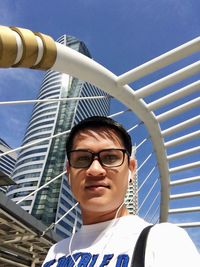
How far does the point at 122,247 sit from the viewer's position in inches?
48.9

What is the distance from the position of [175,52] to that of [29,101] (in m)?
2.82

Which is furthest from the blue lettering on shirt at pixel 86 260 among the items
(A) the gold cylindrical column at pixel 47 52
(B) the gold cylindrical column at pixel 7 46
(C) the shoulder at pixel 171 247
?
(A) the gold cylindrical column at pixel 47 52

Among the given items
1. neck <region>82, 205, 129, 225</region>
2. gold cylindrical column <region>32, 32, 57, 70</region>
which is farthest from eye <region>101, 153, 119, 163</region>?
gold cylindrical column <region>32, 32, 57, 70</region>

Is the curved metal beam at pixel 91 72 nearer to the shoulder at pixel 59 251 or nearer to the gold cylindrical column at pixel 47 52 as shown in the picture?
the gold cylindrical column at pixel 47 52

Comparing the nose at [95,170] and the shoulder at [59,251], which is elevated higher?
the nose at [95,170]

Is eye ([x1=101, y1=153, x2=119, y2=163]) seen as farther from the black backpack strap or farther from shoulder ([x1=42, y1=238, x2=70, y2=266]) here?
shoulder ([x1=42, y1=238, x2=70, y2=266])

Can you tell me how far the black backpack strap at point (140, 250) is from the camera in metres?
1.12

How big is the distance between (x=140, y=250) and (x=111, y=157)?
1.50 ft

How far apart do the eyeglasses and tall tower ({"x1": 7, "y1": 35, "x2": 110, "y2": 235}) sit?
6934 centimetres

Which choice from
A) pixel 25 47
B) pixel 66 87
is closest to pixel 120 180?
Answer: pixel 25 47

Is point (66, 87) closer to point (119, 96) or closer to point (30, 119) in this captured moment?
point (30, 119)

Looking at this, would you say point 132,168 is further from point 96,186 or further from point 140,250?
point 140,250

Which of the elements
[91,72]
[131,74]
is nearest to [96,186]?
[91,72]

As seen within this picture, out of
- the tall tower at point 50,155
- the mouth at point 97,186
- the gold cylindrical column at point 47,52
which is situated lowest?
the mouth at point 97,186
